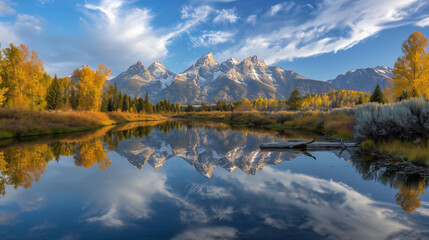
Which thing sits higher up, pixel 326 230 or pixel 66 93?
pixel 66 93

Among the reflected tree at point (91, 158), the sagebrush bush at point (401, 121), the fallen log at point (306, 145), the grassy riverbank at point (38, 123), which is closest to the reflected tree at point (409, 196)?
the sagebrush bush at point (401, 121)

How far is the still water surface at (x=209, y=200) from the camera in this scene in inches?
211

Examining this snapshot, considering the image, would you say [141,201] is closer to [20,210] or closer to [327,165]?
[20,210]

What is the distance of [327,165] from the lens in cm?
1250

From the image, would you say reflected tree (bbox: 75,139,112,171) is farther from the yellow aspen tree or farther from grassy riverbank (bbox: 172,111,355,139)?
the yellow aspen tree

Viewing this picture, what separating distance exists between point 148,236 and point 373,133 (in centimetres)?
1697

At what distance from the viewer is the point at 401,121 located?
12.4 m

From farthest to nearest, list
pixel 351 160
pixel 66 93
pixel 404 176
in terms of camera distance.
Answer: pixel 66 93, pixel 351 160, pixel 404 176

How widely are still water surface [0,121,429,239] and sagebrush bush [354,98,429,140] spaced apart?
2925mm

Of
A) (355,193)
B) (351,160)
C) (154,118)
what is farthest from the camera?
(154,118)

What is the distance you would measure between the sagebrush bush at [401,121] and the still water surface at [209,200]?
292 centimetres

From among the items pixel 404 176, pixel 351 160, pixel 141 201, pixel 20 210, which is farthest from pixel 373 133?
pixel 20 210

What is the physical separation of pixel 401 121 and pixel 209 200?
43.1 feet

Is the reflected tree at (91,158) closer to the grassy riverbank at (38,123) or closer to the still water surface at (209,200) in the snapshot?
the still water surface at (209,200)
